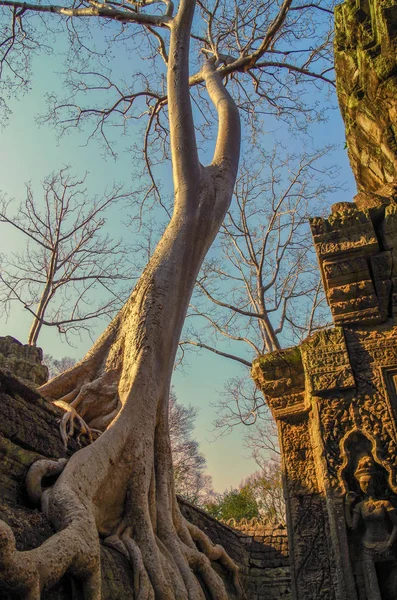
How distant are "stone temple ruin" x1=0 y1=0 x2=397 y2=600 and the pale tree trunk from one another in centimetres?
19

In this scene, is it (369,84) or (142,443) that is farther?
(369,84)

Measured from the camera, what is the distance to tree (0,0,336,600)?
2494 millimetres

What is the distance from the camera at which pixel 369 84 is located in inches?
184

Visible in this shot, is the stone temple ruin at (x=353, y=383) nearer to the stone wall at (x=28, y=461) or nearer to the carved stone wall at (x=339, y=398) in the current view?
the carved stone wall at (x=339, y=398)

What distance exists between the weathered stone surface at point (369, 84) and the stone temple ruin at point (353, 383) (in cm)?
1

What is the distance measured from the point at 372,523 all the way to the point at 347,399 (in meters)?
0.83

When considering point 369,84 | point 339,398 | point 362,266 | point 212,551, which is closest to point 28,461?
point 212,551

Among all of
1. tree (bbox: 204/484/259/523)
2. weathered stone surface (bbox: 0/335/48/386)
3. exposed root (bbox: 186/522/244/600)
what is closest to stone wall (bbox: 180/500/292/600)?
exposed root (bbox: 186/522/244/600)

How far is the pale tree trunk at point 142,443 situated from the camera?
2457mm

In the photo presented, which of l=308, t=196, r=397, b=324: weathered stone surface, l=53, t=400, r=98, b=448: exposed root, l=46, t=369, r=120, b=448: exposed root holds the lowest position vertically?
l=53, t=400, r=98, b=448: exposed root

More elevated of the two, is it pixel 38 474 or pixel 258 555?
pixel 38 474

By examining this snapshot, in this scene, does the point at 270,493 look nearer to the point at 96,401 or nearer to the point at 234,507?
the point at 234,507

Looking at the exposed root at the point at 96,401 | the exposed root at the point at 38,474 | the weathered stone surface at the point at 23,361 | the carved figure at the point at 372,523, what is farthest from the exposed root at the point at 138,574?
the weathered stone surface at the point at 23,361

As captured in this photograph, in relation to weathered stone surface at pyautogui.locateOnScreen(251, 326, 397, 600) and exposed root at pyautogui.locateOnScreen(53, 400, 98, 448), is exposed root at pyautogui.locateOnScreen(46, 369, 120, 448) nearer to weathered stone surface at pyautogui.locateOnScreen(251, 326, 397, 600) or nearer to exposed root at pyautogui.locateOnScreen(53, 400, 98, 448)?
exposed root at pyautogui.locateOnScreen(53, 400, 98, 448)
